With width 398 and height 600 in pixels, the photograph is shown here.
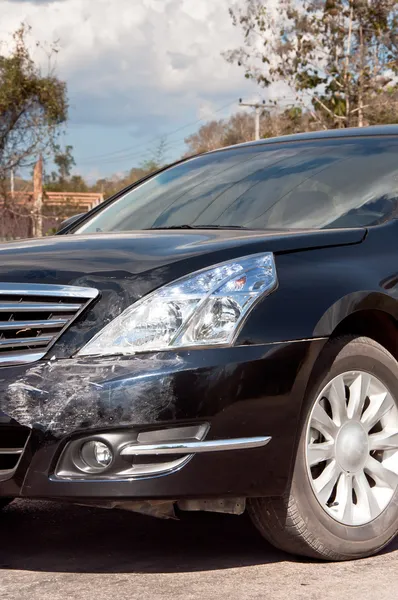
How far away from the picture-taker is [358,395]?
3971 millimetres

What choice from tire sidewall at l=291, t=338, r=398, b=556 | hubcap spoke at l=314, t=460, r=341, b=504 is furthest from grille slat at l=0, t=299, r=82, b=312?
hubcap spoke at l=314, t=460, r=341, b=504

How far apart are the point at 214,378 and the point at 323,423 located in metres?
0.57

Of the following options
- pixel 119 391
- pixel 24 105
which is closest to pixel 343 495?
pixel 119 391

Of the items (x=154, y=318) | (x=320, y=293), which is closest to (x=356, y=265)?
(x=320, y=293)

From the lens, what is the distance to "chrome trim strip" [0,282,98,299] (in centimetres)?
360

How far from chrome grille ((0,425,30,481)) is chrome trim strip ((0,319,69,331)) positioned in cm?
34

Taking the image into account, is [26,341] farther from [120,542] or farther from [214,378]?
[120,542]

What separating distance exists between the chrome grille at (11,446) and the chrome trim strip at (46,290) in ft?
1.50

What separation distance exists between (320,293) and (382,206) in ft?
2.77

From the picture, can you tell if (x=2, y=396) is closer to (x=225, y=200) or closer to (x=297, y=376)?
(x=297, y=376)

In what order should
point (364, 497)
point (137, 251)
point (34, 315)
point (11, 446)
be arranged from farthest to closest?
point (364, 497) < point (137, 251) < point (34, 315) < point (11, 446)

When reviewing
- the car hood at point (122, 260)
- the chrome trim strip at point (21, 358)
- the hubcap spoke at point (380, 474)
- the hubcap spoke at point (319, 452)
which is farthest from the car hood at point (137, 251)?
the hubcap spoke at point (380, 474)

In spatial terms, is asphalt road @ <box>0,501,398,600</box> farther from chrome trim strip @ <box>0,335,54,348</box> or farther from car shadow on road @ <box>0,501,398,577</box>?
chrome trim strip @ <box>0,335,54,348</box>

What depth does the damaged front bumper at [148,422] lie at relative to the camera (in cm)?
342
